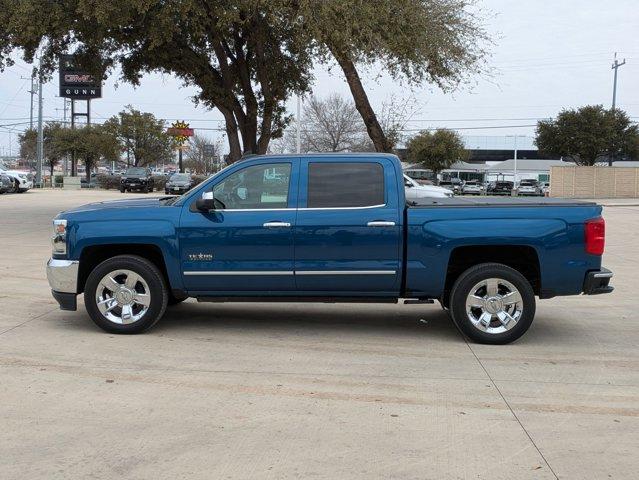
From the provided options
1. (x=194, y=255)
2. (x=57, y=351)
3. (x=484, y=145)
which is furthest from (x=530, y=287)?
(x=484, y=145)

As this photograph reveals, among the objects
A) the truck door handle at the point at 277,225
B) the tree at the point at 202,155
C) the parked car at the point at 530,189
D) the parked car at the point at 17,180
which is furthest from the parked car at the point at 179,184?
the tree at the point at 202,155

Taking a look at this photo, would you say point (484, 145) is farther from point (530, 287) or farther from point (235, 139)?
point (530, 287)

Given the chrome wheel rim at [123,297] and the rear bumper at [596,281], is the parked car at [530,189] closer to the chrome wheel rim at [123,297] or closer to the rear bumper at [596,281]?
the rear bumper at [596,281]

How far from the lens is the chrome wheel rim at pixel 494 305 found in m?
6.66

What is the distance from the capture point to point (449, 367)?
19.7 feet

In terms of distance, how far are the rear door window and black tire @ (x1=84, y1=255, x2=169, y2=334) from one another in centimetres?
177

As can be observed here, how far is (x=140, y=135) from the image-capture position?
222 ft

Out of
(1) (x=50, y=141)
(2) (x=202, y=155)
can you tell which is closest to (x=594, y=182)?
(1) (x=50, y=141)

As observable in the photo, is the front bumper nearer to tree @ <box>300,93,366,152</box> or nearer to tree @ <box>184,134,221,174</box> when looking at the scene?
tree @ <box>300,93,366,152</box>

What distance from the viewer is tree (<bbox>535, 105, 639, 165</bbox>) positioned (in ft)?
186

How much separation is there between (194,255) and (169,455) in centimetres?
294

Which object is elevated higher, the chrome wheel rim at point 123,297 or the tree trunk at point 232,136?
the tree trunk at point 232,136

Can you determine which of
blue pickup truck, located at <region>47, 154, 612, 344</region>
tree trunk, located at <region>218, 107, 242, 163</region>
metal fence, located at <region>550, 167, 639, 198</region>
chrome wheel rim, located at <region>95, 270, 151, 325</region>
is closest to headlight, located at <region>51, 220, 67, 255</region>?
blue pickup truck, located at <region>47, 154, 612, 344</region>

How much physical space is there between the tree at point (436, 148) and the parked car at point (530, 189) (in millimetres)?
10944
